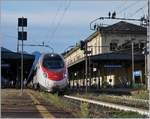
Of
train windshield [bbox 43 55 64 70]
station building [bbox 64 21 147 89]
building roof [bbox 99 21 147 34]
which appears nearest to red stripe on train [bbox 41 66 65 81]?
train windshield [bbox 43 55 64 70]

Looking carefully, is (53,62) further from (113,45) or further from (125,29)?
(125,29)

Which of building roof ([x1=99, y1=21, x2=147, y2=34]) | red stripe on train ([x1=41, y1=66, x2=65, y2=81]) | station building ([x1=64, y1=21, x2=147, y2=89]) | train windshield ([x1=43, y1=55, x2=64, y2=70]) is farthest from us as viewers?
building roof ([x1=99, y1=21, x2=147, y2=34])

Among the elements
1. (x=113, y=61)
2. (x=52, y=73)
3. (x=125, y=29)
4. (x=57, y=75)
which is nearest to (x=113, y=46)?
(x=125, y=29)

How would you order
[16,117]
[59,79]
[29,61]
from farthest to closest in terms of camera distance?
[29,61] < [59,79] < [16,117]

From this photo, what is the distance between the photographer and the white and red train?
1454 inches

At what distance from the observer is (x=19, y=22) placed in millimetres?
32469

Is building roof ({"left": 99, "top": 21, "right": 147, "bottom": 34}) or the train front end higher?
building roof ({"left": 99, "top": 21, "right": 147, "bottom": 34})

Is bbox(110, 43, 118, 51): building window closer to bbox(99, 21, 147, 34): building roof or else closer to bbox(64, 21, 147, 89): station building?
bbox(64, 21, 147, 89): station building

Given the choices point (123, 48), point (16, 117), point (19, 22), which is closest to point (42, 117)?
point (16, 117)

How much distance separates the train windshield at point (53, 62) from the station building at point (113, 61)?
77.4ft

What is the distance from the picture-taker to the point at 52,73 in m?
37.2

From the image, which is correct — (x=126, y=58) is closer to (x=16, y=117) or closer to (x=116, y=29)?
(x=116, y=29)

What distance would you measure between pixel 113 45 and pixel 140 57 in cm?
2036

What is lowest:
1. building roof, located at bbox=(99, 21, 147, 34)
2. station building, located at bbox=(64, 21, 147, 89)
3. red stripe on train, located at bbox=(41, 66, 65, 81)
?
red stripe on train, located at bbox=(41, 66, 65, 81)
